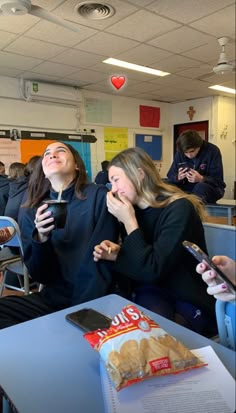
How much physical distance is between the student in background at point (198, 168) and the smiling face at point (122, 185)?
1.26 m

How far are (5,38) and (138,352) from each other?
3266 millimetres

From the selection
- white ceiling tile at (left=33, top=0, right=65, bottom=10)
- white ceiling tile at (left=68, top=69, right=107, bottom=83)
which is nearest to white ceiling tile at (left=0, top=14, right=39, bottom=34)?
white ceiling tile at (left=33, top=0, right=65, bottom=10)

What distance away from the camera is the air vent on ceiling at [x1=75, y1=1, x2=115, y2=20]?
2477 mm

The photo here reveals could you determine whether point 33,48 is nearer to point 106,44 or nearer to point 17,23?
point 17,23

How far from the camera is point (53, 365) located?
661 mm

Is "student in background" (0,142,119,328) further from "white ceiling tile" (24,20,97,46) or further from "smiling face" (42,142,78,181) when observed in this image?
"white ceiling tile" (24,20,97,46)

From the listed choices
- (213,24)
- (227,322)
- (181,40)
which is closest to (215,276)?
(227,322)

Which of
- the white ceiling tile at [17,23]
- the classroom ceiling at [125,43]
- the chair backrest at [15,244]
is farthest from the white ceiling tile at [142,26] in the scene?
the chair backrest at [15,244]

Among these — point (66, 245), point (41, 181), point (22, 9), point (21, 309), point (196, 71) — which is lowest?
point (21, 309)

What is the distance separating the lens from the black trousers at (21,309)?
1.18 metres

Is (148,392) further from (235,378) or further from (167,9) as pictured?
(167,9)

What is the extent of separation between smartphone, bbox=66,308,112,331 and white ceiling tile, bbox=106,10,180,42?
2.53 m

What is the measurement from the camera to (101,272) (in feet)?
3.87

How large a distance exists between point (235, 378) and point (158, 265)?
1.56ft
